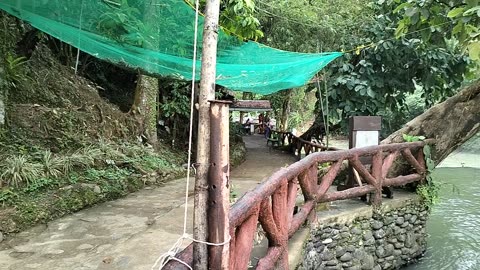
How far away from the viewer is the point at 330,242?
3375 mm

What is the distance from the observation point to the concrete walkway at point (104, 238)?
2.33 m

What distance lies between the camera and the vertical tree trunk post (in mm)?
1250

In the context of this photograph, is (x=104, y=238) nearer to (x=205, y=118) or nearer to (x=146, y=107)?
(x=205, y=118)

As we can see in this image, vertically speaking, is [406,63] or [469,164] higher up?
[406,63]

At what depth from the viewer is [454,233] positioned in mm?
5469

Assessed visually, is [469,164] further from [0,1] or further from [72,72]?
[0,1]

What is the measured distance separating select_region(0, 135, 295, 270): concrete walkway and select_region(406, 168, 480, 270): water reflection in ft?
9.37

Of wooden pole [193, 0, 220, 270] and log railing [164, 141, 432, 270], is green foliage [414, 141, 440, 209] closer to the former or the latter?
log railing [164, 141, 432, 270]

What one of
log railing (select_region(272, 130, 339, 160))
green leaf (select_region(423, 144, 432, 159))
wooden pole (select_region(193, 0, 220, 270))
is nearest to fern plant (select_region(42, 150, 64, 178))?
wooden pole (select_region(193, 0, 220, 270))

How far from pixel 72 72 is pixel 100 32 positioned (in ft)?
9.98

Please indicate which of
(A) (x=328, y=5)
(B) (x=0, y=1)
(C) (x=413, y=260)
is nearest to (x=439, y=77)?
(A) (x=328, y=5)

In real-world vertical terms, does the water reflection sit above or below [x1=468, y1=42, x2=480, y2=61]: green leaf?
below

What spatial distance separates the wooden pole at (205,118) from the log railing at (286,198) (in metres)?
0.17

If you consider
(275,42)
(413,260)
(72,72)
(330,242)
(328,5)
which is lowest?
(413,260)
